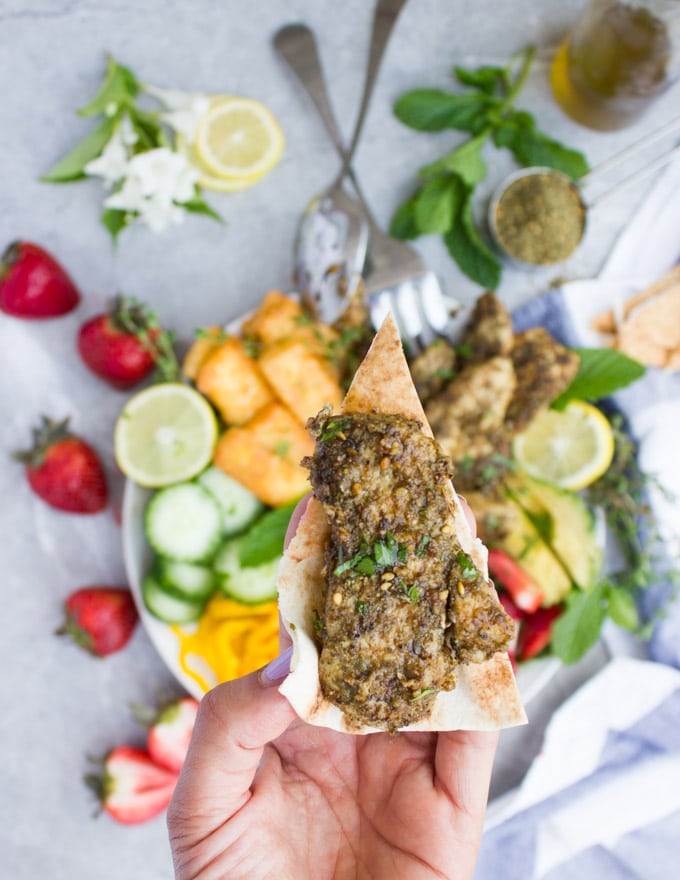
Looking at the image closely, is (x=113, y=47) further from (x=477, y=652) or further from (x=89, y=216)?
(x=477, y=652)

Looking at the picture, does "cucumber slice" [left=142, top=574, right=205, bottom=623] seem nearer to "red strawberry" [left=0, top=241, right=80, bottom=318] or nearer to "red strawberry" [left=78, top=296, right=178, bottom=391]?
"red strawberry" [left=78, top=296, right=178, bottom=391]

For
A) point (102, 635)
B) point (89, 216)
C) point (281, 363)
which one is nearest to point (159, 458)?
point (281, 363)

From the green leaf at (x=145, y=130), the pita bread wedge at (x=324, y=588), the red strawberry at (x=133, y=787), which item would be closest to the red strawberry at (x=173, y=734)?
the red strawberry at (x=133, y=787)

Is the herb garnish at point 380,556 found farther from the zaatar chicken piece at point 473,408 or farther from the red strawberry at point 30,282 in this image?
the red strawberry at point 30,282

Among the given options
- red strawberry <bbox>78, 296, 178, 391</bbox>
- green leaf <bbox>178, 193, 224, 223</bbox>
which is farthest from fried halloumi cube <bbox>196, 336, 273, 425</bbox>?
green leaf <bbox>178, 193, 224, 223</bbox>

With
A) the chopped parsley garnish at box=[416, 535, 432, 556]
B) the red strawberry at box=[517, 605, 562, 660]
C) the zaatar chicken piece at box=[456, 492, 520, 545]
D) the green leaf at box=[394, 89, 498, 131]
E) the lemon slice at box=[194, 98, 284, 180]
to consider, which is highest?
the lemon slice at box=[194, 98, 284, 180]
